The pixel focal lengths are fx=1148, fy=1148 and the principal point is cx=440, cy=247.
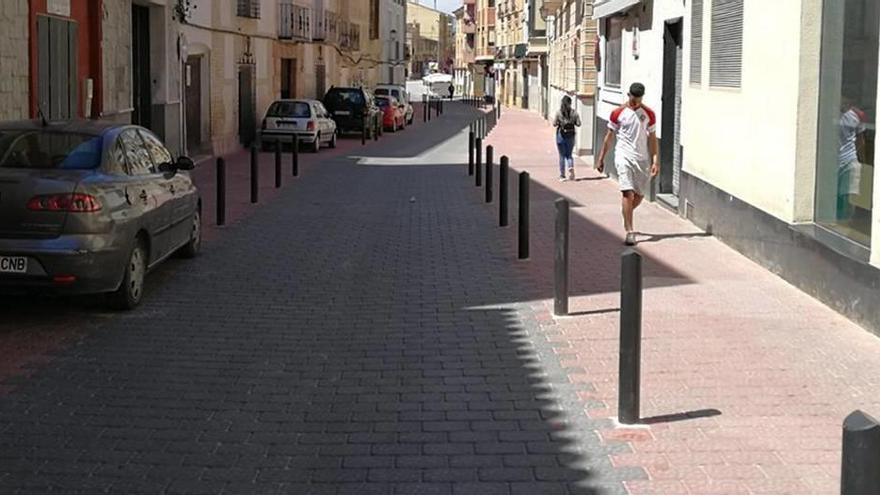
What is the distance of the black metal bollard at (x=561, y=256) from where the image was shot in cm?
896

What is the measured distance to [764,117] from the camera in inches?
440

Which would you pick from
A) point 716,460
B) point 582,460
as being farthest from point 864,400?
point 582,460

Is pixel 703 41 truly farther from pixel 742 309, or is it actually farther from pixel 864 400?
pixel 864 400

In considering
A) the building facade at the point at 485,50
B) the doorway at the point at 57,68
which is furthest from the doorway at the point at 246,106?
the building facade at the point at 485,50

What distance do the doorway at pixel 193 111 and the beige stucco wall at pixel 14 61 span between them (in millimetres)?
12208

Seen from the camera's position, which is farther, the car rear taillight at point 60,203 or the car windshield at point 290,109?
the car windshield at point 290,109

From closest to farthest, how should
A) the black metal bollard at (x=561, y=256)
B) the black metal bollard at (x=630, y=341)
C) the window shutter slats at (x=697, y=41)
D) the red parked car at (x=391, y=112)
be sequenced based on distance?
the black metal bollard at (x=630, y=341) < the black metal bollard at (x=561, y=256) < the window shutter slats at (x=697, y=41) < the red parked car at (x=391, y=112)

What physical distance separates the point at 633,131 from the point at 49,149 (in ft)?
21.4

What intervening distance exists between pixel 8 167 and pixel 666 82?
427 inches

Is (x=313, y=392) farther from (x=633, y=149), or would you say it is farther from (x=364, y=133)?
(x=364, y=133)

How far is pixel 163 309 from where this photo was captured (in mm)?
9352

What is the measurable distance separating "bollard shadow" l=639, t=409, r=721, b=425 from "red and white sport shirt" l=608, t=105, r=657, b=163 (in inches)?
269

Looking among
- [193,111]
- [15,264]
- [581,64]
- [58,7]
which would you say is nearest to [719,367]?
[15,264]

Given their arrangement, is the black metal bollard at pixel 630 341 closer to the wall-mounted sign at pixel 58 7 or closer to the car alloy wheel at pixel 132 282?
the car alloy wheel at pixel 132 282
